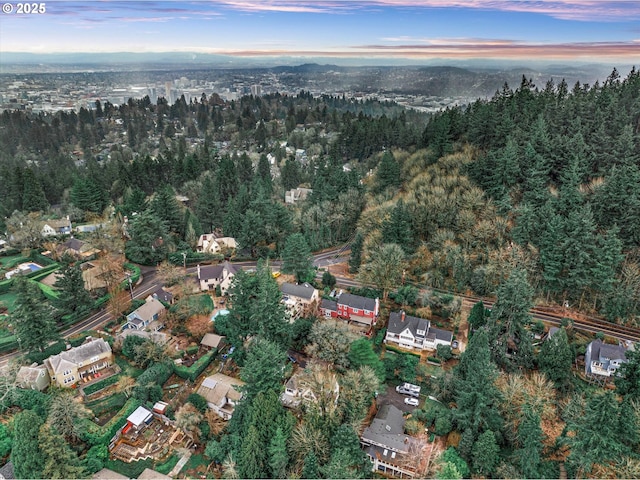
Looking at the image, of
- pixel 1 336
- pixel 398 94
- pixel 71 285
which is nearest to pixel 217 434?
pixel 71 285

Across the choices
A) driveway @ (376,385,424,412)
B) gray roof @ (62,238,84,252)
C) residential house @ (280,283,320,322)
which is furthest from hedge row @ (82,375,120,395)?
gray roof @ (62,238,84,252)

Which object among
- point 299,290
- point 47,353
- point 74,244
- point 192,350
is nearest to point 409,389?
point 299,290

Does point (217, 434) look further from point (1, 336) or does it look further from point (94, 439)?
point (1, 336)

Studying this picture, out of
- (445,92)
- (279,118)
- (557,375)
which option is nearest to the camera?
(557,375)

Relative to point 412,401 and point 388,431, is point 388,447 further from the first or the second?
point 412,401

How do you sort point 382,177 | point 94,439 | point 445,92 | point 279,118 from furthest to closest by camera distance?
1. point 279,118
2. point 445,92
3. point 382,177
4. point 94,439

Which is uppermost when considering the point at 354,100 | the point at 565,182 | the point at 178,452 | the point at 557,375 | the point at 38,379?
the point at 354,100

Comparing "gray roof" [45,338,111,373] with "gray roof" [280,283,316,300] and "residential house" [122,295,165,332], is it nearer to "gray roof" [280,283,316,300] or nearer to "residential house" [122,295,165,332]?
"residential house" [122,295,165,332]

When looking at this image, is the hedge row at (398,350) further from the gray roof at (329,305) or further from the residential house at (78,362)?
the residential house at (78,362)
